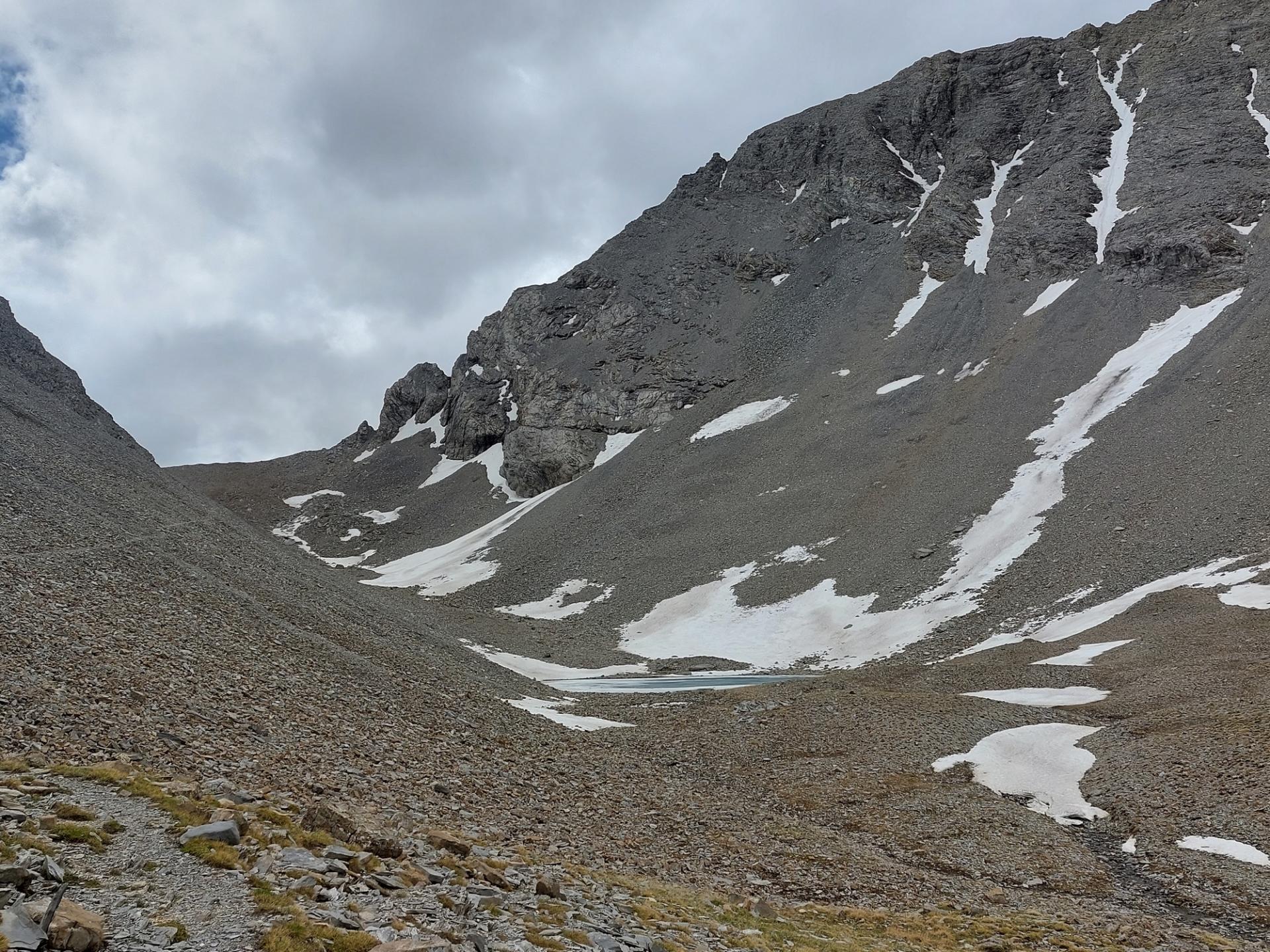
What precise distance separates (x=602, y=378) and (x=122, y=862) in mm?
112737

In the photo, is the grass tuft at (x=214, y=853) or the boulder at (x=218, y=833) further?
the boulder at (x=218, y=833)

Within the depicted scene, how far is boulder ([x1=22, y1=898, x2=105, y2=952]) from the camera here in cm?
644

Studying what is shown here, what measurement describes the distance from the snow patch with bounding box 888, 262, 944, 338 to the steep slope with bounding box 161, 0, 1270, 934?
60cm

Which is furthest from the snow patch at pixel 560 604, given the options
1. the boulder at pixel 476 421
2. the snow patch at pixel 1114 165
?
the snow patch at pixel 1114 165

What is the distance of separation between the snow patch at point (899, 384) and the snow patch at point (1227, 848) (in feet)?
253

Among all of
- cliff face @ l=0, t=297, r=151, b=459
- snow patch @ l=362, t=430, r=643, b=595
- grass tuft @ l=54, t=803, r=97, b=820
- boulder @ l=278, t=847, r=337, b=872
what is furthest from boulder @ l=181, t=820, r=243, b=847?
snow patch @ l=362, t=430, r=643, b=595

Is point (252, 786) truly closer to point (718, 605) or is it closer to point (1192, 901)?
point (1192, 901)

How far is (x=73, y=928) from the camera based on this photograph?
259 inches

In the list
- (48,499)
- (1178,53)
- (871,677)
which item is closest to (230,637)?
(48,499)

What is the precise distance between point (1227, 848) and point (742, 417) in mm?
83983

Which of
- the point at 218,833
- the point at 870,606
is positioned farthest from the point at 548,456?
the point at 218,833

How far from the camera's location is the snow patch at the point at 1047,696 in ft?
107

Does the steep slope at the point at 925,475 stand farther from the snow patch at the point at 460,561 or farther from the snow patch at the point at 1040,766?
the snow patch at the point at 460,561

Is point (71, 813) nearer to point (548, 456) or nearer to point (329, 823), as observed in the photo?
point (329, 823)
